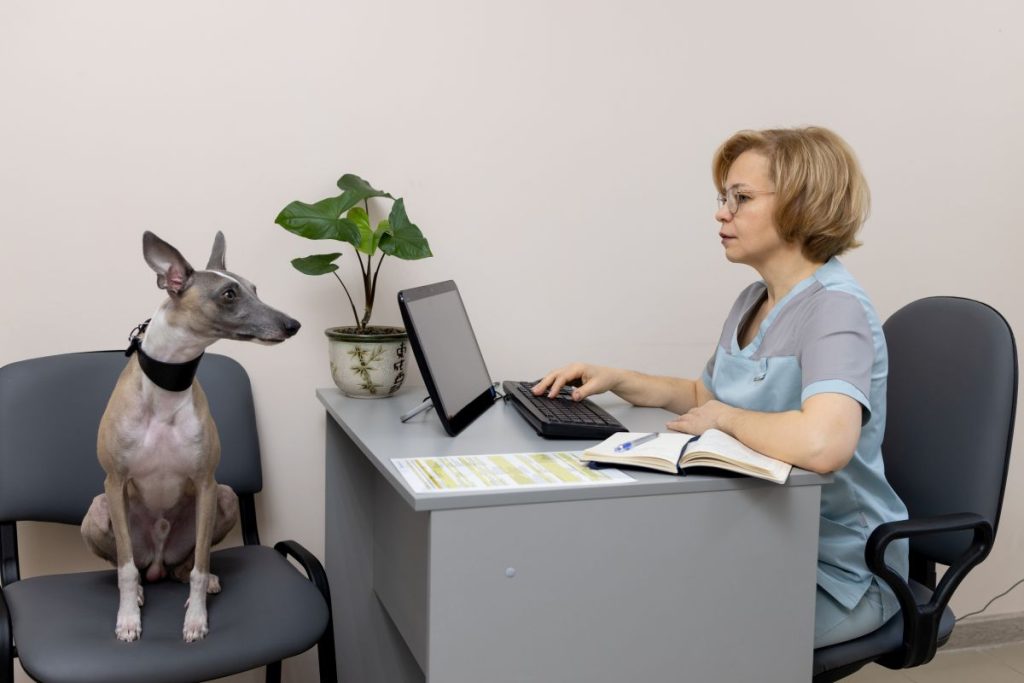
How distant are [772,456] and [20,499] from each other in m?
1.40

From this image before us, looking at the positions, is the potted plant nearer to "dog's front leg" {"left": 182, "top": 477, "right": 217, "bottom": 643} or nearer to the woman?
"dog's front leg" {"left": 182, "top": 477, "right": 217, "bottom": 643}

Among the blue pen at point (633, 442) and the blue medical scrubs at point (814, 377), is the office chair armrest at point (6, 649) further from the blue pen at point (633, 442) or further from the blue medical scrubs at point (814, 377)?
the blue medical scrubs at point (814, 377)

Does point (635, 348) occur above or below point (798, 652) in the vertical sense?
above

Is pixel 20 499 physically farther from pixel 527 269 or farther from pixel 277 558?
pixel 527 269

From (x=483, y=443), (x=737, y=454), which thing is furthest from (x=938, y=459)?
(x=483, y=443)

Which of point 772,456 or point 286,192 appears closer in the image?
point 772,456

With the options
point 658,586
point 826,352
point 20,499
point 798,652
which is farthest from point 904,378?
point 20,499

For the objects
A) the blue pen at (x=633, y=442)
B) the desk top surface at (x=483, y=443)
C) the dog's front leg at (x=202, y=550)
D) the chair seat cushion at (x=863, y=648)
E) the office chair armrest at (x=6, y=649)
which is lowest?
the chair seat cushion at (x=863, y=648)

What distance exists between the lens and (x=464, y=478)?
135cm

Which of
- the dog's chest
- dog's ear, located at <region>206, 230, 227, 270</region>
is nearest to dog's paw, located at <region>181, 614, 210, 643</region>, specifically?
the dog's chest

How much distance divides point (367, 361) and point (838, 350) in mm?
944

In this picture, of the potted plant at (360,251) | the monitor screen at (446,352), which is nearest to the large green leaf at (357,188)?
the potted plant at (360,251)

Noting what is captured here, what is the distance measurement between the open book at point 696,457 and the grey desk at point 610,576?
0.09 ft

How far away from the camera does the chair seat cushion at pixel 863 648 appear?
157cm
